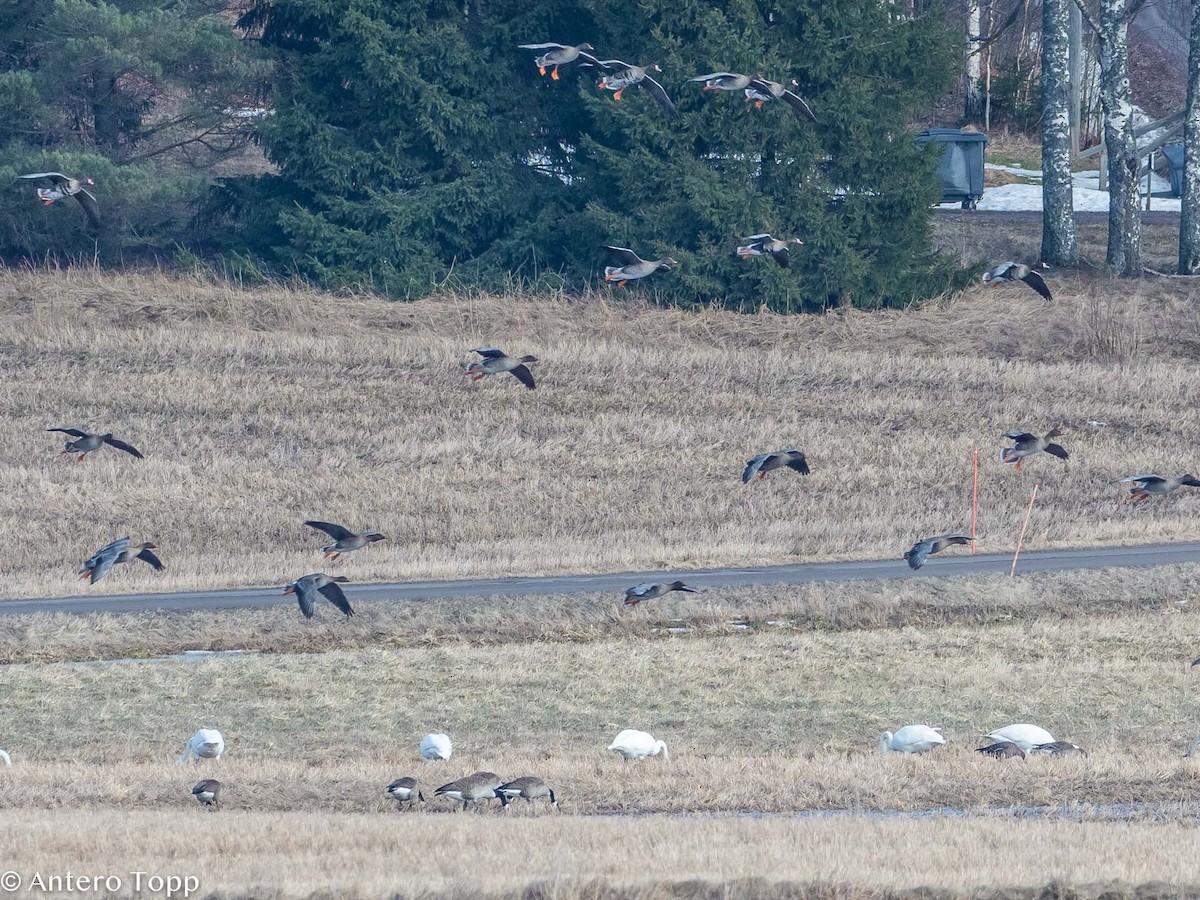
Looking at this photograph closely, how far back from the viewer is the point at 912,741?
13.0 meters

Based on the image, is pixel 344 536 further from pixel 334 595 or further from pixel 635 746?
pixel 635 746

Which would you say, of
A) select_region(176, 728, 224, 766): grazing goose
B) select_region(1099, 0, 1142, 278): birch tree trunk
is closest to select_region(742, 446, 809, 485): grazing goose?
select_region(176, 728, 224, 766): grazing goose

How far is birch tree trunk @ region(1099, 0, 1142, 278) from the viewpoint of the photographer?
39.4 metres

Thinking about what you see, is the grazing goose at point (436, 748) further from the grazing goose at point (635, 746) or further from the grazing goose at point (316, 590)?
the grazing goose at point (316, 590)

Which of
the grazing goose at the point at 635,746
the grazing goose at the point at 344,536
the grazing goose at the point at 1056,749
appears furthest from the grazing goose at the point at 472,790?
the grazing goose at the point at 344,536

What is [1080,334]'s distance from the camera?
38.1 meters

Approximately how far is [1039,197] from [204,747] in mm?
43511

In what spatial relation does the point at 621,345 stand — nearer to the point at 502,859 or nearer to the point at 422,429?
the point at 422,429

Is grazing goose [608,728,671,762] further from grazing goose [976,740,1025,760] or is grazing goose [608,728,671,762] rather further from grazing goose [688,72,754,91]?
grazing goose [688,72,754,91]

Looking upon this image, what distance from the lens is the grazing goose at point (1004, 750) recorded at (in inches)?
493

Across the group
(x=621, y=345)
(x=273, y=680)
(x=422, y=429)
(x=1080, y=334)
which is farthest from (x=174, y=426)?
(x=1080, y=334)

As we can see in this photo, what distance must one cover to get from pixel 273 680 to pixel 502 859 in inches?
340

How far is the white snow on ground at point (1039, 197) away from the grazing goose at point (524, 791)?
4210 centimetres

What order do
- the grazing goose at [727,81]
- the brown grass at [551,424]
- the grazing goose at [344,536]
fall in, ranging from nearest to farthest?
the grazing goose at [344,536] → the grazing goose at [727,81] → the brown grass at [551,424]
